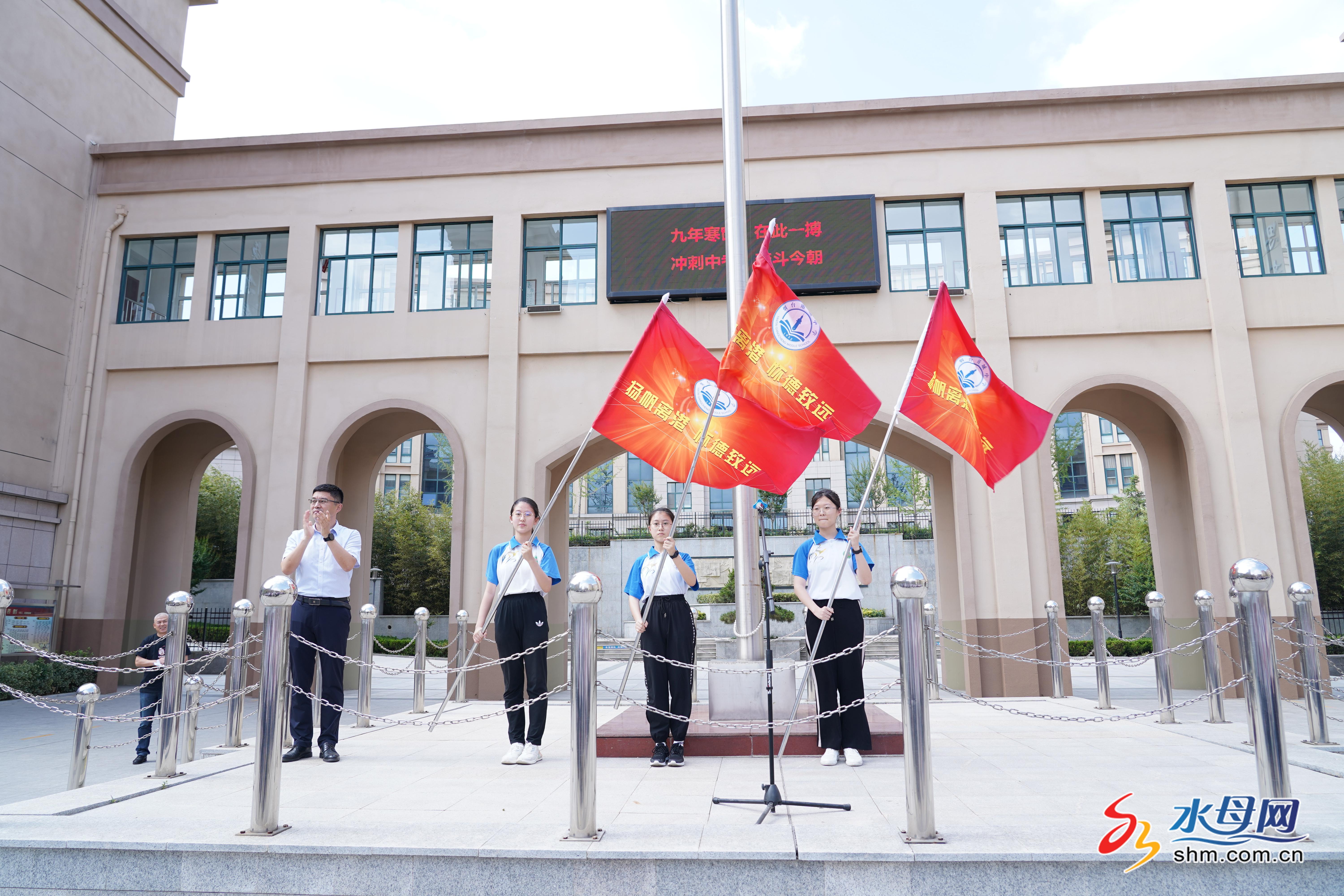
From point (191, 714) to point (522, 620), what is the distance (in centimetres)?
286

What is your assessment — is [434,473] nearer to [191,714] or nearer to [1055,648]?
[1055,648]

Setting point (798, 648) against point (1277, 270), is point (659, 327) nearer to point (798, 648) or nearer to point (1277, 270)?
point (798, 648)

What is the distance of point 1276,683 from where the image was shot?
4.48 meters

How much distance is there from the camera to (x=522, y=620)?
634cm

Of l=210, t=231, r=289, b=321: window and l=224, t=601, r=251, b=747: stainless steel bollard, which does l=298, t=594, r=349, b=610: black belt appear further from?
l=210, t=231, r=289, b=321: window

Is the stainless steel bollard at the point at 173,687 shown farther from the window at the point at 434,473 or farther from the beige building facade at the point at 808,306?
the window at the point at 434,473

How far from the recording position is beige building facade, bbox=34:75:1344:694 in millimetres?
12781

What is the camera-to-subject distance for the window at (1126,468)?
1845 inches

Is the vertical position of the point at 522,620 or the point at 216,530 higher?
the point at 216,530

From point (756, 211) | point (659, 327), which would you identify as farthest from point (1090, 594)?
point (659, 327)

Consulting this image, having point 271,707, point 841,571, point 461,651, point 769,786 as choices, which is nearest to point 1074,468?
point 461,651

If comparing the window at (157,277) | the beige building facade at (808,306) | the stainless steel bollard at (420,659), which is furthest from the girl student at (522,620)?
the window at (157,277)

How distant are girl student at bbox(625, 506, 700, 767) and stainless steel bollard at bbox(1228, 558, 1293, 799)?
3.36m

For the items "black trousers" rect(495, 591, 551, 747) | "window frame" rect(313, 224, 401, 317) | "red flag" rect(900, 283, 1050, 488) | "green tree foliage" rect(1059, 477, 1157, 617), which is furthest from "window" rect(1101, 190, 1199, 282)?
"green tree foliage" rect(1059, 477, 1157, 617)
